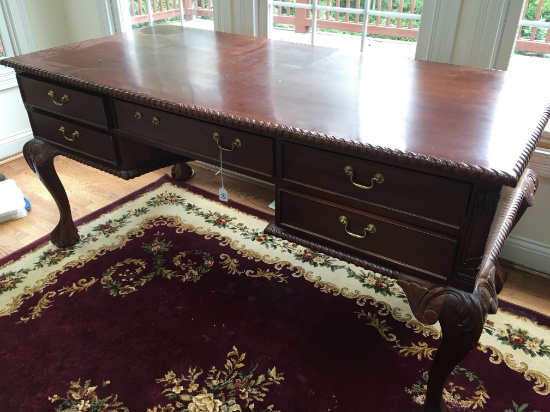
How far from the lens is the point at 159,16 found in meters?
2.87

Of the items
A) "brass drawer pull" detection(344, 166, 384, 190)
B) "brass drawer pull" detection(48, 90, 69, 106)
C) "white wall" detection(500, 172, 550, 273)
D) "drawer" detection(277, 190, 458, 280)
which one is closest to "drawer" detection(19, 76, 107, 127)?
"brass drawer pull" detection(48, 90, 69, 106)

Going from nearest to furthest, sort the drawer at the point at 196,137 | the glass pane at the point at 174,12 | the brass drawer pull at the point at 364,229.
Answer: the brass drawer pull at the point at 364,229
the drawer at the point at 196,137
the glass pane at the point at 174,12

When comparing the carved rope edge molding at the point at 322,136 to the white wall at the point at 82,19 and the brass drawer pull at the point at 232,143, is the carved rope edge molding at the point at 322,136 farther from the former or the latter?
the white wall at the point at 82,19

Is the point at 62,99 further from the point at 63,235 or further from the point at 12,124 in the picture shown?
the point at 12,124

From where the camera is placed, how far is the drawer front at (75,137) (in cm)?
174

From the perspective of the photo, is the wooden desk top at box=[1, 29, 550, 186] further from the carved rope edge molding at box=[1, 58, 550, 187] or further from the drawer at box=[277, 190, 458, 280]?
the drawer at box=[277, 190, 458, 280]

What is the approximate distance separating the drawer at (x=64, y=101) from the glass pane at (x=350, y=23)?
1.12m

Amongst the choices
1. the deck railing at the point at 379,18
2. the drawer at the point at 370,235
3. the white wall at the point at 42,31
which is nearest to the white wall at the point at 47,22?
the white wall at the point at 42,31

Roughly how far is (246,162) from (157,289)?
0.84 meters

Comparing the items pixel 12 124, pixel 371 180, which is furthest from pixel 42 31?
pixel 371 180

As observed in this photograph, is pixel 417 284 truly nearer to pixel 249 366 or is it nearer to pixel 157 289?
pixel 249 366

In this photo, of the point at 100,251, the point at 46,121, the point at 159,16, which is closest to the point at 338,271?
the point at 100,251

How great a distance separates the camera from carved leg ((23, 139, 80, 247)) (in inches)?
76.7

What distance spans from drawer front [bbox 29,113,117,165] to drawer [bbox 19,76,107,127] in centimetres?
5
